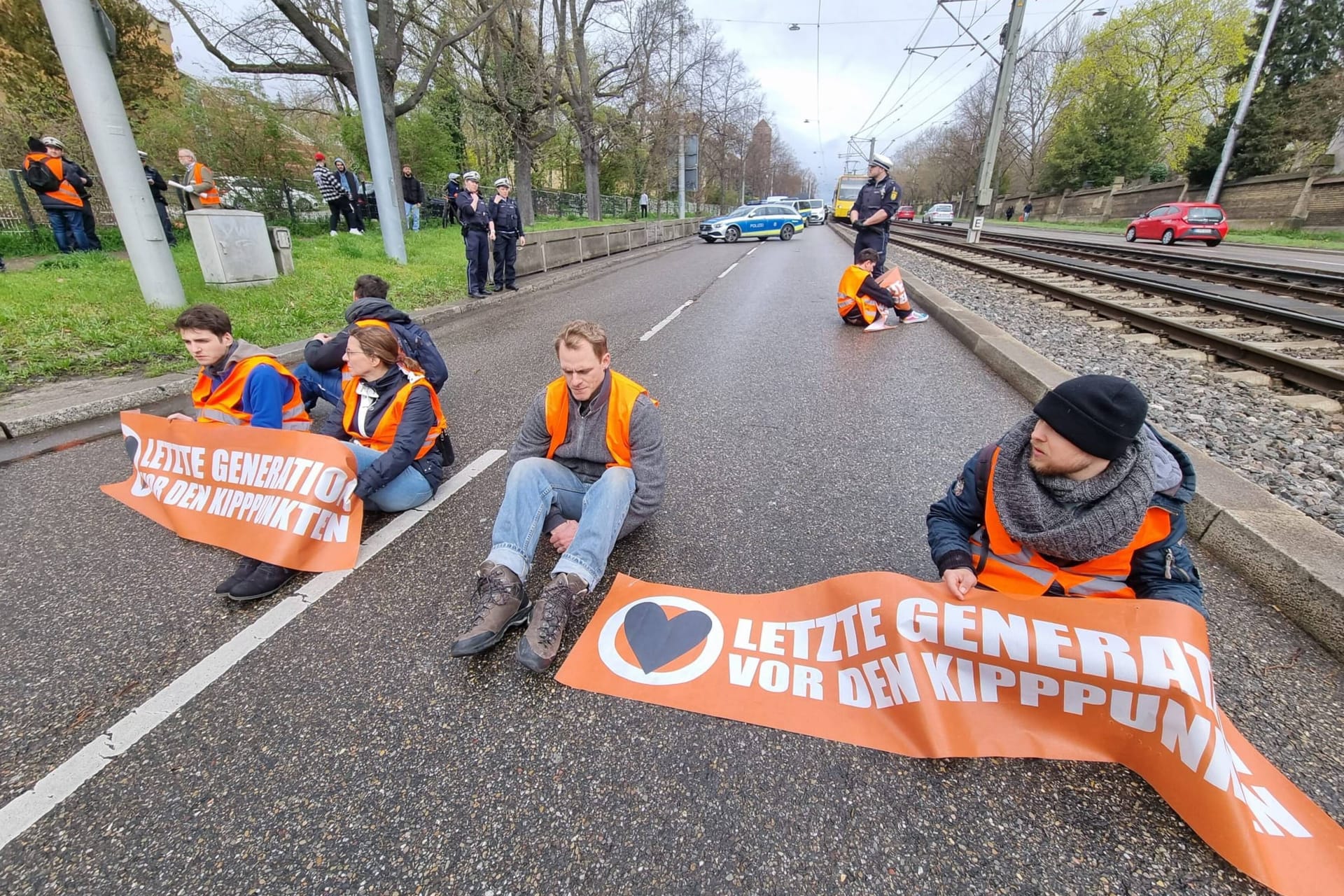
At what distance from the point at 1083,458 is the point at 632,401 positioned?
1.72m


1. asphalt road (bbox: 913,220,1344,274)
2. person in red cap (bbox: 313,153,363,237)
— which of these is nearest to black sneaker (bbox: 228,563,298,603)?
person in red cap (bbox: 313,153,363,237)

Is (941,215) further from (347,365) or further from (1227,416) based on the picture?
(347,365)

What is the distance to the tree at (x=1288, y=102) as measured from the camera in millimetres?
25953

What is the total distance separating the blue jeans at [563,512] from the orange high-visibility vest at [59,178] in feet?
37.0

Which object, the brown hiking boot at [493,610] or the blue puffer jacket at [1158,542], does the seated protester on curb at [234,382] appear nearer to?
the brown hiking boot at [493,610]

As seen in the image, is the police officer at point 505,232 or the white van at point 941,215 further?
the white van at point 941,215

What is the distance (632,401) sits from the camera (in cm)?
261

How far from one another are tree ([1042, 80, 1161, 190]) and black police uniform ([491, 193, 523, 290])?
47697 millimetres

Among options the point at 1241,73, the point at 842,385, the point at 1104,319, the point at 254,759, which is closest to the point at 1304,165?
the point at 1241,73

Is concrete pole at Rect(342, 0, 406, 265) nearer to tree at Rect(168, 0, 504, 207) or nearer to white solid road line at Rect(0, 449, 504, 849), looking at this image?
tree at Rect(168, 0, 504, 207)

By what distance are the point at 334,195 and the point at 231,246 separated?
22.7 feet

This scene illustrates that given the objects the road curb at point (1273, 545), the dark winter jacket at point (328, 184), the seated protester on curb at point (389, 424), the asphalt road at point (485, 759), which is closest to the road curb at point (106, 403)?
the asphalt road at point (485, 759)

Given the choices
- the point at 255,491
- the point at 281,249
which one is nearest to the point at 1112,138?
the point at 281,249

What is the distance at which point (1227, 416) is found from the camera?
4273mm
